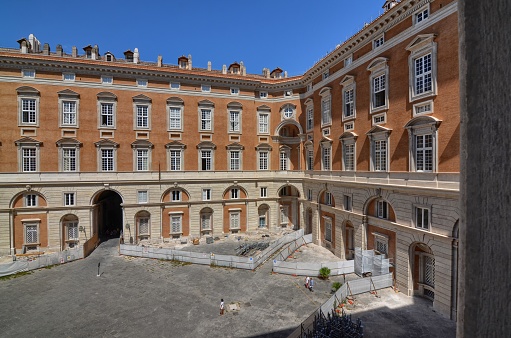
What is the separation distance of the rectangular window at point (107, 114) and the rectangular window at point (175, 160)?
7.30 metres

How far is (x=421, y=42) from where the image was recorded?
1662cm

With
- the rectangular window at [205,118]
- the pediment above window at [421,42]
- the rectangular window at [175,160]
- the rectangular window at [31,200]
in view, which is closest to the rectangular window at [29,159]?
the rectangular window at [31,200]

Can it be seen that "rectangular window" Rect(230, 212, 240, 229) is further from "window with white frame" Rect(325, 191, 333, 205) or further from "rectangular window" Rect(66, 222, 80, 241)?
"rectangular window" Rect(66, 222, 80, 241)

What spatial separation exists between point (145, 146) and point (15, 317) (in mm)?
18553

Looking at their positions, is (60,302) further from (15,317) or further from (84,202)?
(84,202)

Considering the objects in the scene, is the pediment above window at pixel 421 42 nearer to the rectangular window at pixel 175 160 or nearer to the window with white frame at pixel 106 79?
the rectangular window at pixel 175 160

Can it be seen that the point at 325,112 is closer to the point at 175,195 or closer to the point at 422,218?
the point at 422,218

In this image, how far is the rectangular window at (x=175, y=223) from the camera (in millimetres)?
30797

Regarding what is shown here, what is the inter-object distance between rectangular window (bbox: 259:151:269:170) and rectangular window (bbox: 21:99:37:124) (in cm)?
2526

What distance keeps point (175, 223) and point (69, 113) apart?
54.7 feet

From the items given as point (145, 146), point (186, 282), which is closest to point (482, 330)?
point (186, 282)

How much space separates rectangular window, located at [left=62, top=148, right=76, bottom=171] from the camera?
27.6 meters

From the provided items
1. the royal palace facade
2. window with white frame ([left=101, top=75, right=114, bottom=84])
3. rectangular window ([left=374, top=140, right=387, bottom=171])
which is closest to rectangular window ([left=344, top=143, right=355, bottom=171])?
the royal palace facade

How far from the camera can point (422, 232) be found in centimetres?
1630
